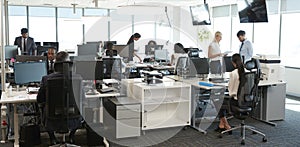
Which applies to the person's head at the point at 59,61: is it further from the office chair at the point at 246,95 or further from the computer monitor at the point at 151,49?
the computer monitor at the point at 151,49

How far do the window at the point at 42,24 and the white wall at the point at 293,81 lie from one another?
345 inches

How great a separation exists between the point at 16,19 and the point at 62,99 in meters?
9.81

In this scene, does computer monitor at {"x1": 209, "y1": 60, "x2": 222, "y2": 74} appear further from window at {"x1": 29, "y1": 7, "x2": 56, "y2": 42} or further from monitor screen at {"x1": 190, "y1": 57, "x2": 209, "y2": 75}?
window at {"x1": 29, "y1": 7, "x2": 56, "y2": 42}

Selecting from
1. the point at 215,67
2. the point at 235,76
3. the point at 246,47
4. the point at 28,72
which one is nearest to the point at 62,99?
the point at 28,72

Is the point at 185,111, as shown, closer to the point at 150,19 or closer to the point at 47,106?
the point at 47,106

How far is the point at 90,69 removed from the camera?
4.84 m

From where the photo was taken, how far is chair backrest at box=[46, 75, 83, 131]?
379 cm

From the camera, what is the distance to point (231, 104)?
493 cm

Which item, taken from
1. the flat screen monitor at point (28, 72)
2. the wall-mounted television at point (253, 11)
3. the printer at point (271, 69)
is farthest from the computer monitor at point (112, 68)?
the wall-mounted television at point (253, 11)

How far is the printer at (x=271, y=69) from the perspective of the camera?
5867 mm

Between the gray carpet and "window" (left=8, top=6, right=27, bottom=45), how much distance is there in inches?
335

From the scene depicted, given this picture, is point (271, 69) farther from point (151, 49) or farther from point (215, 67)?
point (151, 49)

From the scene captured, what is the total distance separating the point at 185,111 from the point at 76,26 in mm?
8838

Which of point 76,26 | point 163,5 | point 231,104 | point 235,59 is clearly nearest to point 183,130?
point 231,104
